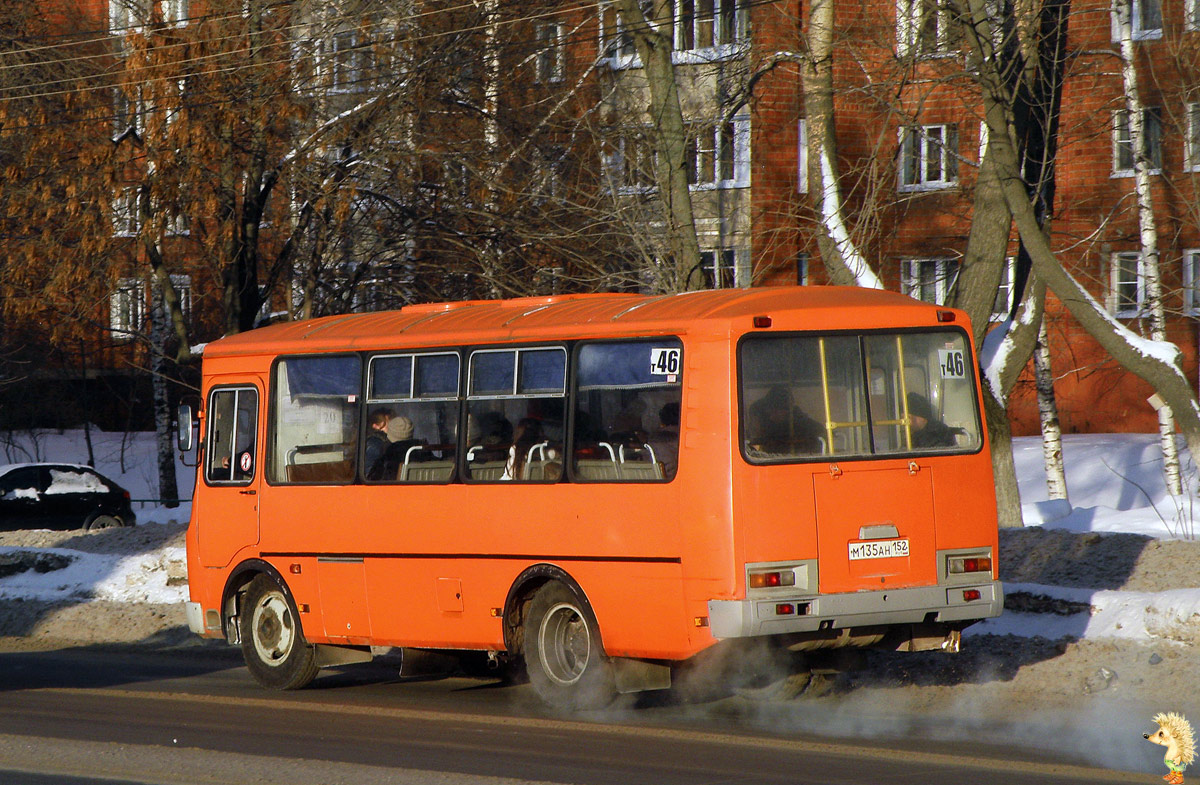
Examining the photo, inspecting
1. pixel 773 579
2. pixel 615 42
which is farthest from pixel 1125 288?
pixel 773 579

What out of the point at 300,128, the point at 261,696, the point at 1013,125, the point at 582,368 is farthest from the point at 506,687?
the point at 300,128

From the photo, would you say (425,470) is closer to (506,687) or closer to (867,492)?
(506,687)

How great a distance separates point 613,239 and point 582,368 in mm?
9909

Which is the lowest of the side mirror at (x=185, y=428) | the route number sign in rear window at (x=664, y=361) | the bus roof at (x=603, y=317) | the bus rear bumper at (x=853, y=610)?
the bus rear bumper at (x=853, y=610)

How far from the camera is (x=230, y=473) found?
42.5 ft

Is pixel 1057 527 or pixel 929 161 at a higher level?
pixel 929 161

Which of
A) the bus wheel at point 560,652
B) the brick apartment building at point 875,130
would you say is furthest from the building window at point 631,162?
the bus wheel at point 560,652

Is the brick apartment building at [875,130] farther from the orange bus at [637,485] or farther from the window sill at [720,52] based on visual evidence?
the orange bus at [637,485]

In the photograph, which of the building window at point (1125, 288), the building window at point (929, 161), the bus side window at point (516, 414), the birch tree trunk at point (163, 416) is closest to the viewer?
the bus side window at point (516, 414)

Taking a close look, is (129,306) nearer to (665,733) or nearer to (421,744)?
(421,744)

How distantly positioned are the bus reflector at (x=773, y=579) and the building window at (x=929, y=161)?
8.67 meters

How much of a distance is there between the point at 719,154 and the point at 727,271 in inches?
83.4

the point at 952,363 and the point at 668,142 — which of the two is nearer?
the point at 952,363

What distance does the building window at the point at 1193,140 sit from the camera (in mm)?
16969
